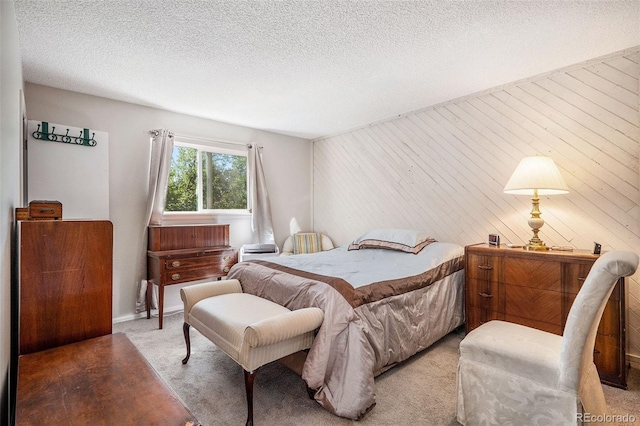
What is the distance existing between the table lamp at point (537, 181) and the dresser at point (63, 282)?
2825 mm

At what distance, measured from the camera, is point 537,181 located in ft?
7.70

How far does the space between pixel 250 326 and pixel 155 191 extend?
255cm

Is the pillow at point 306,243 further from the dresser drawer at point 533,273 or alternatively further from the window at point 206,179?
the dresser drawer at point 533,273

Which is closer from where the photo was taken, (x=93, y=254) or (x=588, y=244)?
(x=93, y=254)

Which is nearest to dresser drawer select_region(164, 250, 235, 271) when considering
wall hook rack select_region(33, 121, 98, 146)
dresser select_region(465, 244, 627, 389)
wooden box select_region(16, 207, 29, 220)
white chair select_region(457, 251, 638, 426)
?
wall hook rack select_region(33, 121, 98, 146)

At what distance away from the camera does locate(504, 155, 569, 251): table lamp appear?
2.34 m

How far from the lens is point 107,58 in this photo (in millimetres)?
2434

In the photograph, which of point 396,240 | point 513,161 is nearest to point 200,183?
point 396,240

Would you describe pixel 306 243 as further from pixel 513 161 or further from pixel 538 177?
pixel 538 177

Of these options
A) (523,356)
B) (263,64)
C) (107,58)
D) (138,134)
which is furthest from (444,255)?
(138,134)

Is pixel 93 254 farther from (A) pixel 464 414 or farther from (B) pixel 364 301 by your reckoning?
(A) pixel 464 414

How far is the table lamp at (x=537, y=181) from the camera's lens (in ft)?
7.67

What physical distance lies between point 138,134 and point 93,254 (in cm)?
252

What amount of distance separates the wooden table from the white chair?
1413mm
